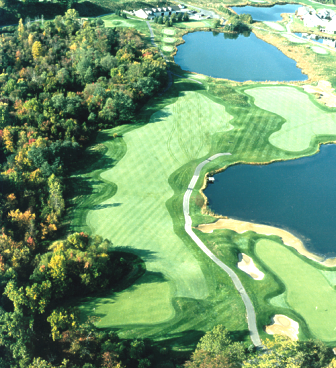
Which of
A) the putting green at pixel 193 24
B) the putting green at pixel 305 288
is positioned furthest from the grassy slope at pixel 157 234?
the putting green at pixel 193 24

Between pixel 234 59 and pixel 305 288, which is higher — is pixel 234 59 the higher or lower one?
the higher one

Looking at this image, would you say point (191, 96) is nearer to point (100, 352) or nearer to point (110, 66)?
point (110, 66)

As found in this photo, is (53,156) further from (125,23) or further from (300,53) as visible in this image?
(300,53)

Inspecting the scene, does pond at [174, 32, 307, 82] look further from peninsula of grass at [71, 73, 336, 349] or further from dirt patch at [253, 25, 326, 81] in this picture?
peninsula of grass at [71, 73, 336, 349]

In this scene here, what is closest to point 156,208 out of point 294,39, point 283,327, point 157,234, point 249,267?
point 157,234

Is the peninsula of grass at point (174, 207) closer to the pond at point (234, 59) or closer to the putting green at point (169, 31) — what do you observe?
the pond at point (234, 59)

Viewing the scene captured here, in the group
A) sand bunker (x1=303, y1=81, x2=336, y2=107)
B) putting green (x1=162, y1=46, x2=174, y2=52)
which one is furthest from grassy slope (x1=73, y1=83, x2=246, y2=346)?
putting green (x1=162, y1=46, x2=174, y2=52)

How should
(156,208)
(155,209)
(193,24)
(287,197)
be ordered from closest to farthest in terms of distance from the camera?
(155,209)
(156,208)
(287,197)
(193,24)

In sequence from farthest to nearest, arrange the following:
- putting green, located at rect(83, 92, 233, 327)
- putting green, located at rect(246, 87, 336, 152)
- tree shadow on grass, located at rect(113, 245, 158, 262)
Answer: putting green, located at rect(246, 87, 336, 152)
tree shadow on grass, located at rect(113, 245, 158, 262)
putting green, located at rect(83, 92, 233, 327)
